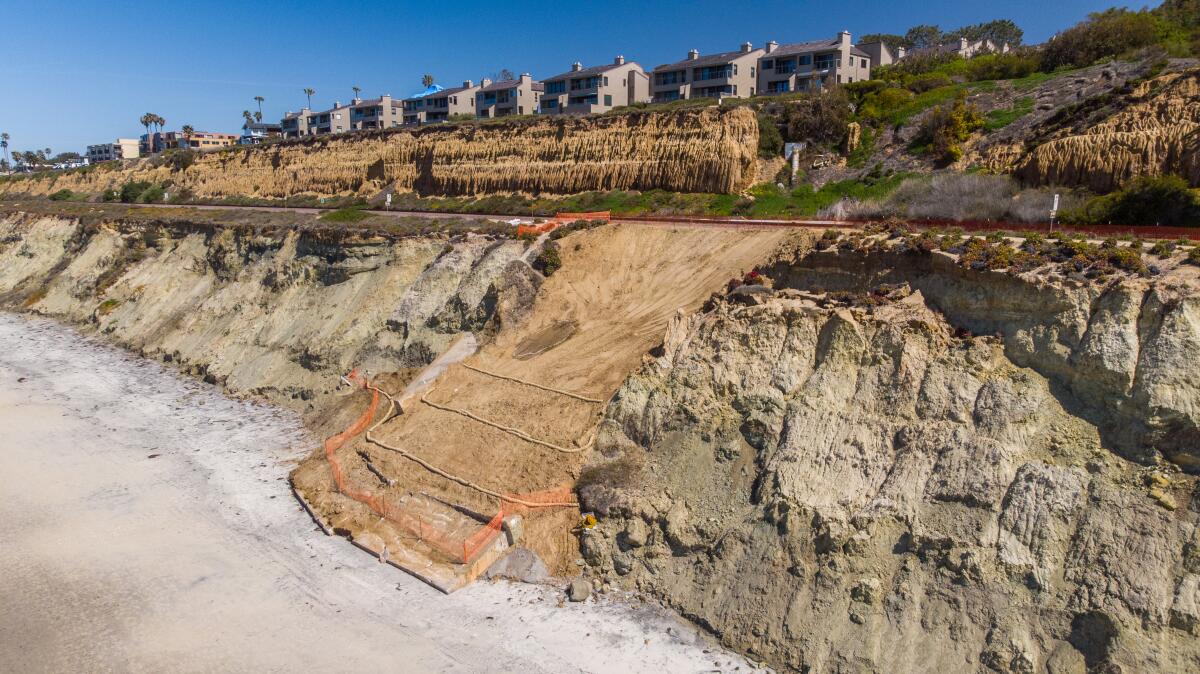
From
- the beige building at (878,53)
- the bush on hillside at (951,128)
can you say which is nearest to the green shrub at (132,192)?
the bush on hillside at (951,128)

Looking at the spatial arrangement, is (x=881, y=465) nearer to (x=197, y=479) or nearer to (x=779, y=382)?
(x=779, y=382)

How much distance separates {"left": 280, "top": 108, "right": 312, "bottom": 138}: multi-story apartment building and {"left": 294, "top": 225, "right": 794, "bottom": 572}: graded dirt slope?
9099 cm

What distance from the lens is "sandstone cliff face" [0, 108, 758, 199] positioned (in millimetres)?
34562

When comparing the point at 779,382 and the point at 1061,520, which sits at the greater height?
the point at 779,382

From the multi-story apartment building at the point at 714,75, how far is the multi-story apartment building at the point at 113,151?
12537 centimetres

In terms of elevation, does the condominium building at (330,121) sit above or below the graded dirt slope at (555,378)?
above

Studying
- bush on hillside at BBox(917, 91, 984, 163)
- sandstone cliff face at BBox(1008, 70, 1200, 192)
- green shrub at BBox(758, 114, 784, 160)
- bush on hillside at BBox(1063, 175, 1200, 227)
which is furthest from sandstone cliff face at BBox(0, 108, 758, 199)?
bush on hillside at BBox(1063, 175, 1200, 227)

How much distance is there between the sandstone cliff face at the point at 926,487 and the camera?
491 inches

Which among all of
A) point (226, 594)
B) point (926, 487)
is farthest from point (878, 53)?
point (226, 594)

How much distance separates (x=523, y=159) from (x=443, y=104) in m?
47.7

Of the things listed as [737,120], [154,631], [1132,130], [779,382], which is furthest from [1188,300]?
[737,120]

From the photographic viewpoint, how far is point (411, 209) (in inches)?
1626

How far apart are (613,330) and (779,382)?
7317mm

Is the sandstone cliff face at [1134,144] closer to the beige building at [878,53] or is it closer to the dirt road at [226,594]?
the dirt road at [226,594]
